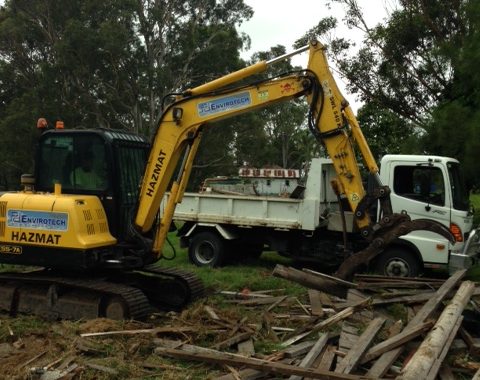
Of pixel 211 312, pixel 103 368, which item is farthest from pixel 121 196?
pixel 103 368

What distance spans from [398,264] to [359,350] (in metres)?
5.30

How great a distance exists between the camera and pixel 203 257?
12.5 meters

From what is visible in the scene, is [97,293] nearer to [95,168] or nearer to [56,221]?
[56,221]

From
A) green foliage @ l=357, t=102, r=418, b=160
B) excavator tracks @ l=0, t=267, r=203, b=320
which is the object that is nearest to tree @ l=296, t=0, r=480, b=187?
green foliage @ l=357, t=102, r=418, b=160

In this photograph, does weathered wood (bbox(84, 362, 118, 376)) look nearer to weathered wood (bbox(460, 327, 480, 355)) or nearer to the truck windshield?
weathered wood (bbox(460, 327, 480, 355))

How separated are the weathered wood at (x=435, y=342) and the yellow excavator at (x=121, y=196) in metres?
1.21

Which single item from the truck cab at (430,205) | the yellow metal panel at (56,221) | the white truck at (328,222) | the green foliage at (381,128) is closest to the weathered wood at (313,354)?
the yellow metal panel at (56,221)

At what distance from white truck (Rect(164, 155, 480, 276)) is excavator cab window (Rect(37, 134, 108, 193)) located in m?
4.08

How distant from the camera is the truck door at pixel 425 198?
32.9 ft

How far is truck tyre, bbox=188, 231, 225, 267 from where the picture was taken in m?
12.2

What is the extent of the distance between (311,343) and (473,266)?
6102mm

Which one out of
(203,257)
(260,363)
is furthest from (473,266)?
(260,363)

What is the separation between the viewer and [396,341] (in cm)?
544

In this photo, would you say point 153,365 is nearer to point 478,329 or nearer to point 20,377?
point 20,377
